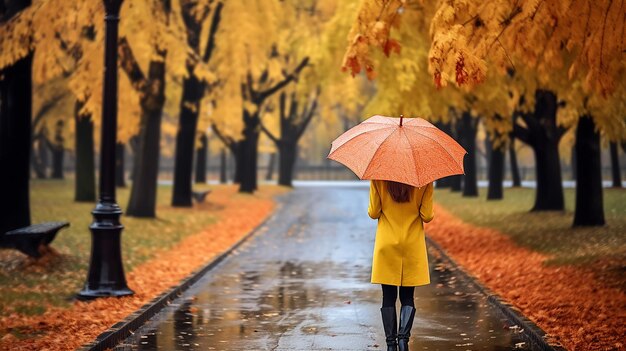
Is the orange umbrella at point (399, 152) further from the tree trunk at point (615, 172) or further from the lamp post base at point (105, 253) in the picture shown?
the tree trunk at point (615, 172)

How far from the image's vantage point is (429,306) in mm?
13078

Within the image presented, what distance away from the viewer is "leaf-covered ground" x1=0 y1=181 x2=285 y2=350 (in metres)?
10.9

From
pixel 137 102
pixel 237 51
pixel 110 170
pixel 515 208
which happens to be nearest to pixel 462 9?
pixel 110 170

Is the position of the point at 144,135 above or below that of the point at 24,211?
above

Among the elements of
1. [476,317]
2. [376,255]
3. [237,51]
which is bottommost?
[476,317]

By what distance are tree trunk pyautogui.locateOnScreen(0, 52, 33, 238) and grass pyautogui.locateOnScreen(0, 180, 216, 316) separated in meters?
1.06

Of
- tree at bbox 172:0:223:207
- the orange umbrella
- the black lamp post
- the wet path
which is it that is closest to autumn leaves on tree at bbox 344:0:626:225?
the orange umbrella

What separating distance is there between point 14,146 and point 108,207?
488 centimetres

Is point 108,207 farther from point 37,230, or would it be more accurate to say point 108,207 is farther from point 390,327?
point 390,327

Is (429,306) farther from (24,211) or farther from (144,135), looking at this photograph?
(144,135)

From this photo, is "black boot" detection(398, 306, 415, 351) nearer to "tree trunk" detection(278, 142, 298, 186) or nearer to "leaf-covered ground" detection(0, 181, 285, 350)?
"leaf-covered ground" detection(0, 181, 285, 350)

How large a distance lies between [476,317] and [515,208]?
21991 millimetres

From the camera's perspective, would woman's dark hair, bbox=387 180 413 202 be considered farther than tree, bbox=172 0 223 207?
A: No

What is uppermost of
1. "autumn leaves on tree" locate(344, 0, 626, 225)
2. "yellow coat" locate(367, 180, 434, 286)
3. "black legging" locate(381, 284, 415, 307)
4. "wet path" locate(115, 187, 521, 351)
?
"autumn leaves on tree" locate(344, 0, 626, 225)
